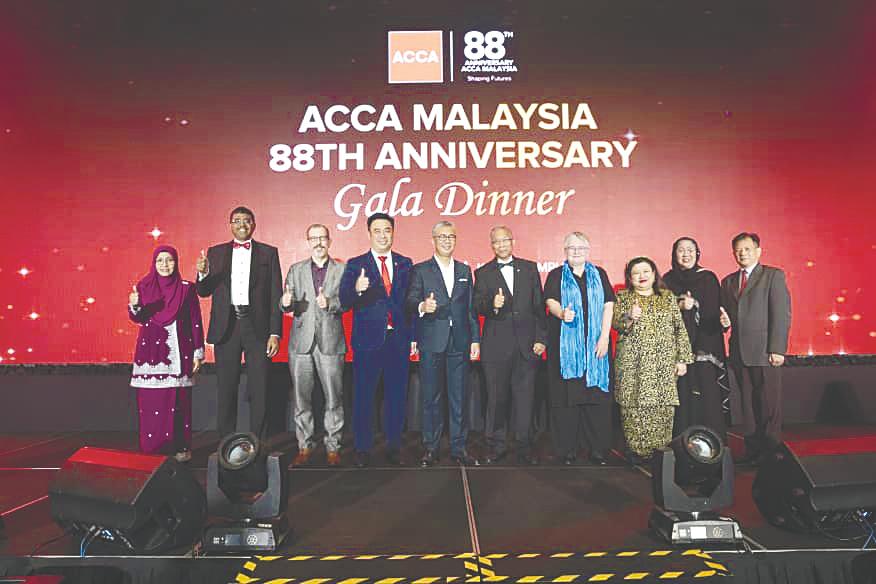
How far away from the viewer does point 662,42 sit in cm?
518

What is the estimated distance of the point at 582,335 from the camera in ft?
12.4

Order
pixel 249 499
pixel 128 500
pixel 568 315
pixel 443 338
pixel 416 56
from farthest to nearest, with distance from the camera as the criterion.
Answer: pixel 416 56 → pixel 443 338 → pixel 568 315 → pixel 249 499 → pixel 128 500

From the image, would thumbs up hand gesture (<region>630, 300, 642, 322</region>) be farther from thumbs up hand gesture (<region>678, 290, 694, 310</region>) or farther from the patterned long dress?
thumbs up hand gesture (<region>678, 290, 694, 310</region>)

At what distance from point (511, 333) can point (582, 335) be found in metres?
0.44

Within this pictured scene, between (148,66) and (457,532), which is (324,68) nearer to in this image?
(148,66)

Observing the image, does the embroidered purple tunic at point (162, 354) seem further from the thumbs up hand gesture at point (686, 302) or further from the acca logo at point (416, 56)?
the thumbs up hand gesture at point (686, 302)

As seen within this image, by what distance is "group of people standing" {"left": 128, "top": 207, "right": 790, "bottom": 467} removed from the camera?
147 inches

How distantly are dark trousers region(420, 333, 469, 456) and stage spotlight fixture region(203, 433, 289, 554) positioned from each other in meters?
1.35

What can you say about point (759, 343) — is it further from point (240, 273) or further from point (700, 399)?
point (240, 273)

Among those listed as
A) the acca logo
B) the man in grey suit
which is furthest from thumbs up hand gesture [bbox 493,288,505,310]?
the acca logo

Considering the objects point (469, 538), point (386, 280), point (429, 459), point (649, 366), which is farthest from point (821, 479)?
point (386, 280)

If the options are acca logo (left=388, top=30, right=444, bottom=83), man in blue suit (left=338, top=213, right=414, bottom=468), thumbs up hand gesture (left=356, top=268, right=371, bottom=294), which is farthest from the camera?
acca logo (left=388, top=30, right=444, bottom=83)

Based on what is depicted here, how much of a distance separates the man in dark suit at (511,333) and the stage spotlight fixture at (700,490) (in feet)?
4.22

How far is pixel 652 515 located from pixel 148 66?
510cm
